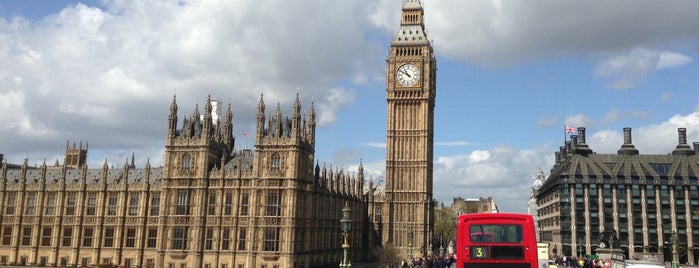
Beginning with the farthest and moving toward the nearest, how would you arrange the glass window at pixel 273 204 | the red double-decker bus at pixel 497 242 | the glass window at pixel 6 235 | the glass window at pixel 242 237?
1. the glass window at pixel 6 235
2. the glass window at pixel 242 237
3. the glass window at pixel 273 204
4. the red double-decker bus at pixel 497 242

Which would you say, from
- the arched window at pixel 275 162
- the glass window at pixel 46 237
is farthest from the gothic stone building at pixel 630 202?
the glass window at pixel 46 237

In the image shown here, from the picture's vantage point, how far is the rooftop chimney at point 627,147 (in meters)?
125

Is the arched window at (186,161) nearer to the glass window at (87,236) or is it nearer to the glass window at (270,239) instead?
the glass window at (270,239)

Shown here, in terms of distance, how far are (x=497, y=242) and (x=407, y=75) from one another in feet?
305

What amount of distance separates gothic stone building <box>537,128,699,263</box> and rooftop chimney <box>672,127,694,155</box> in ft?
2.20

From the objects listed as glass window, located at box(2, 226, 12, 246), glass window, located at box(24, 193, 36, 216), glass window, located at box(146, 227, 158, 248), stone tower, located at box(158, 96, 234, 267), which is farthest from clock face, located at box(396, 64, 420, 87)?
glass window, located at box(2, 226, 12, 246)

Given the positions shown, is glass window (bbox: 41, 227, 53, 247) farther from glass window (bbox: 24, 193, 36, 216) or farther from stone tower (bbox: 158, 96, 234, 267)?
stone tower (bbox: 158, 96, 234, 267)

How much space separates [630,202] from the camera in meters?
116

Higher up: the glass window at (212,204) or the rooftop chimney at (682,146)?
the rooftop chimney at (682,146)

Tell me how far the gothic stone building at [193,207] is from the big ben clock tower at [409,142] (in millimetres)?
22185

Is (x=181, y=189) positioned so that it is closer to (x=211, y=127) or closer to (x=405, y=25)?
(x=211, y=127)

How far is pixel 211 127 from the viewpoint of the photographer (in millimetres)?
79688

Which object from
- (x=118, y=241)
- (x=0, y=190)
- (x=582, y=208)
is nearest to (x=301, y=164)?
(x=118, y=241)

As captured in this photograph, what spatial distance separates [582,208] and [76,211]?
3362 inches
